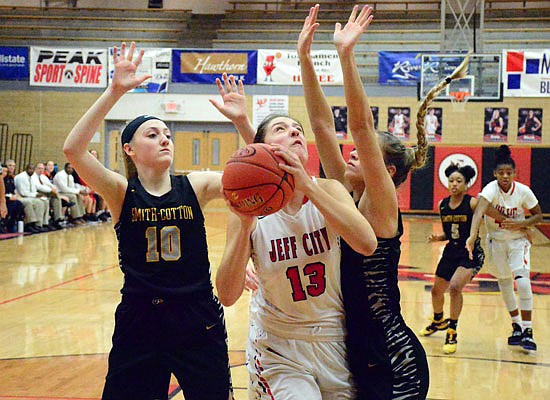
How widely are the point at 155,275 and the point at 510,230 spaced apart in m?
4.43

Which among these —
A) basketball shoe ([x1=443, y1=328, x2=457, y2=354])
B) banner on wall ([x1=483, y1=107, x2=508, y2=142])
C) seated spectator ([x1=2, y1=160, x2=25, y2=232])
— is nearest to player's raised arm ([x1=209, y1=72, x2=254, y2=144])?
basketball shoe ([x1=443, y1=328, x2=457, y2=354])

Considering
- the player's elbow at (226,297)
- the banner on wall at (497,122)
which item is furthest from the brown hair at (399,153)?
the banner on wall at (497,122)

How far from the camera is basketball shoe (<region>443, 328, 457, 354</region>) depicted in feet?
20.0

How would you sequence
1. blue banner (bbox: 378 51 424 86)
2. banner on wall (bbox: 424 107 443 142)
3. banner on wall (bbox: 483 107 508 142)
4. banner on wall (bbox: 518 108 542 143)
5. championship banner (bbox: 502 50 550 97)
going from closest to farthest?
championship banner (bbox: 502 50 550 97) → blue banner (bbox: 378 51 424 86) → banner on wall (bbox: 518 108 542 143) → banner on wall (bbox: 483 107 508 142) → banner on wall (bbox: 424 107 443 142)

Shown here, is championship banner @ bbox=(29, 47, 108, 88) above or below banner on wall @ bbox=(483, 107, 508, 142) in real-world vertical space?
above

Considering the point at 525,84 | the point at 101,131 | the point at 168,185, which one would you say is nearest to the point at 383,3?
the point at 525,84

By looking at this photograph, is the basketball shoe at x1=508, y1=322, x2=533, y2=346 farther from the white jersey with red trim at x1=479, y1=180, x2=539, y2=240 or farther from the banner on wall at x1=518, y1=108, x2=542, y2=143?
the banner on wall at x1=518, y1=108, x2=542, y2=143

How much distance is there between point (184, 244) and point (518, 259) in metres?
4.31

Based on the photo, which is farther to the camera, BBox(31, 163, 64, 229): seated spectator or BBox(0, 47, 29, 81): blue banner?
BBox(0, 47, 29, 81): blue banner

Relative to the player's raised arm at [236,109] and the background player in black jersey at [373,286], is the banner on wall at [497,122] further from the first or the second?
the background player in black jersey at [373,286]

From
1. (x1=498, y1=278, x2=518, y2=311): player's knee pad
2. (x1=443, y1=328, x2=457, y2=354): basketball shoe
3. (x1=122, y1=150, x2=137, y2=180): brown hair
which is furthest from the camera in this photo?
(x1=498, y1=278, x2=518, y2=311): player's knee pad

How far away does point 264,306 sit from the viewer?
2.67m

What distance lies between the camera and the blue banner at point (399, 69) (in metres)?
17.3

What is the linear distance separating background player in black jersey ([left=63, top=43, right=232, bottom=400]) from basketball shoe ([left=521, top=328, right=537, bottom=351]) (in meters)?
3.81
